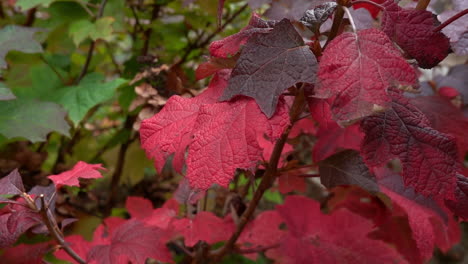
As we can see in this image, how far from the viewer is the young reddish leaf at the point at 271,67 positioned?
22.1 inches

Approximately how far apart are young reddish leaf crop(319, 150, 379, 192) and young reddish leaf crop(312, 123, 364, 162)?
0.63ft

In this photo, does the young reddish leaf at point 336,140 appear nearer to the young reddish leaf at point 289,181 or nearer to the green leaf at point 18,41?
the young reddish leaf at point 289,181

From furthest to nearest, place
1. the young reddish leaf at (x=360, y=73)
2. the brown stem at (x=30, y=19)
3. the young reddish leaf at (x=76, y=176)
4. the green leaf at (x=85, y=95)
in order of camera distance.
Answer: the brown stem at (x=30, y=19)
the green leaf at (x=85, y=95)
the young reddish leaf at (x=76, y=176)
the young reddish leaf at (x=360, y=73)

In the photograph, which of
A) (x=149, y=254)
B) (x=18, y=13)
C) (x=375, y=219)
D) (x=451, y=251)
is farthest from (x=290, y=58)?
(x=451, y=251)

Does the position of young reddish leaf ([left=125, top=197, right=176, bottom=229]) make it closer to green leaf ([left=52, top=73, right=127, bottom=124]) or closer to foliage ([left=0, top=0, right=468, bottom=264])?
foliage ([left=0, top=0, right=468, bottom=264])

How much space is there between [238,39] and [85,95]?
24.5 inches

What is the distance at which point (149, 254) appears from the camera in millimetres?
824

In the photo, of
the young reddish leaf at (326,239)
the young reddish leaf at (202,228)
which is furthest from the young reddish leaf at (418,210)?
the young reddish leaf at (202,228)

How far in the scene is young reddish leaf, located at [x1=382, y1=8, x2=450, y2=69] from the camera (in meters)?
0.58

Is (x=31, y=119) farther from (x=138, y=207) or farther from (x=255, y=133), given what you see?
(x=255, y=133)

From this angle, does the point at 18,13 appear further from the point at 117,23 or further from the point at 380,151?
the point at 380,151

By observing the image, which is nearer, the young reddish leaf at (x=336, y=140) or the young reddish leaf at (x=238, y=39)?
the young reddish leaf at (x=238, y=39)

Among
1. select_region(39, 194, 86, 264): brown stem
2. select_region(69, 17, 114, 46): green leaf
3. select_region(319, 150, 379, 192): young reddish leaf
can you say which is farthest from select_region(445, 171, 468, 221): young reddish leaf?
select_region(69, 17, 114, 46): green leaf

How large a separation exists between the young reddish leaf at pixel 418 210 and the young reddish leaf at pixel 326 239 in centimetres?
11
